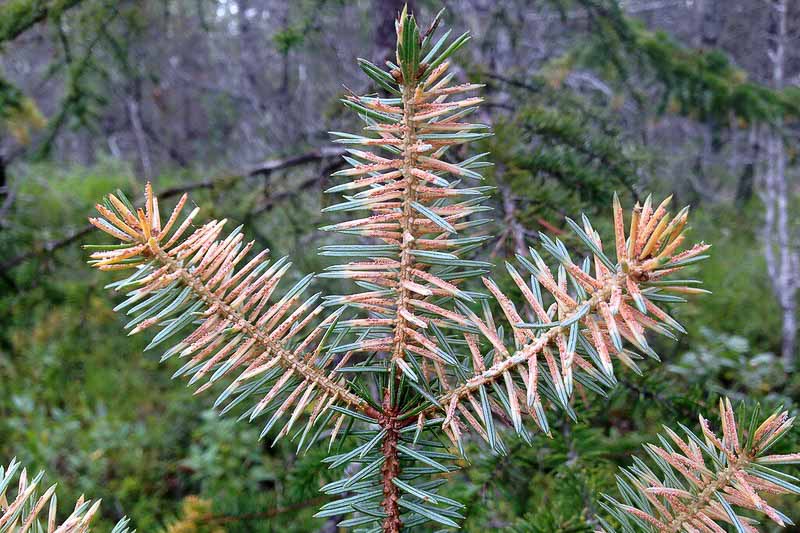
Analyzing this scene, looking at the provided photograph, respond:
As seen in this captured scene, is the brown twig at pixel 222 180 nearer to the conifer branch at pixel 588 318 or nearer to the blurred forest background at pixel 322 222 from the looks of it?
the blurred forest background at pixel 322 222

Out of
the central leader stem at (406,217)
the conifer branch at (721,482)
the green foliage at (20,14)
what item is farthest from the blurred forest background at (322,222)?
the central leader stem at (406,217)

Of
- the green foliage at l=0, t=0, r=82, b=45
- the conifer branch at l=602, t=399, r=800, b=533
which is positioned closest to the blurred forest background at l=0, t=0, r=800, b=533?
the green foliage at l=0, t=0, r=82, b=45

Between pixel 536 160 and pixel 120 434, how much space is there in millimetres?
1873

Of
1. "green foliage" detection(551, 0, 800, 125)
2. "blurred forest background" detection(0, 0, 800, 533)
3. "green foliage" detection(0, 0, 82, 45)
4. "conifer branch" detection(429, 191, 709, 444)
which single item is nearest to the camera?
"conifer branch" detection(429, 191, 709, 444)

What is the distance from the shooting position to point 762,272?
3.28 metres

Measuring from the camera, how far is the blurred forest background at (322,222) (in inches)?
26.0

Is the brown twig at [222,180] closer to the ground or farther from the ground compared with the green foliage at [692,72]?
closer to the ground

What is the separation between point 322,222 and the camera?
3.62 ft

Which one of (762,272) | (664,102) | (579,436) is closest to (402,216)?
(579,436)

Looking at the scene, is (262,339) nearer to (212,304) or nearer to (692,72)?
(212,304)

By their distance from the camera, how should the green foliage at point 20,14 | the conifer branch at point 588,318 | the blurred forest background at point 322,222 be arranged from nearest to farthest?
the conifer branch at point 588,318, the blurred forest background at point 322,222, the green foliage at point 20,14

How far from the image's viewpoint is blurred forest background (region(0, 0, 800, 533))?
26.0 inches

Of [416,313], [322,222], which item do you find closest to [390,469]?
[416,313]

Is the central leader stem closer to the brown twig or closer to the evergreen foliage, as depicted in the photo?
the evergreen foliage
